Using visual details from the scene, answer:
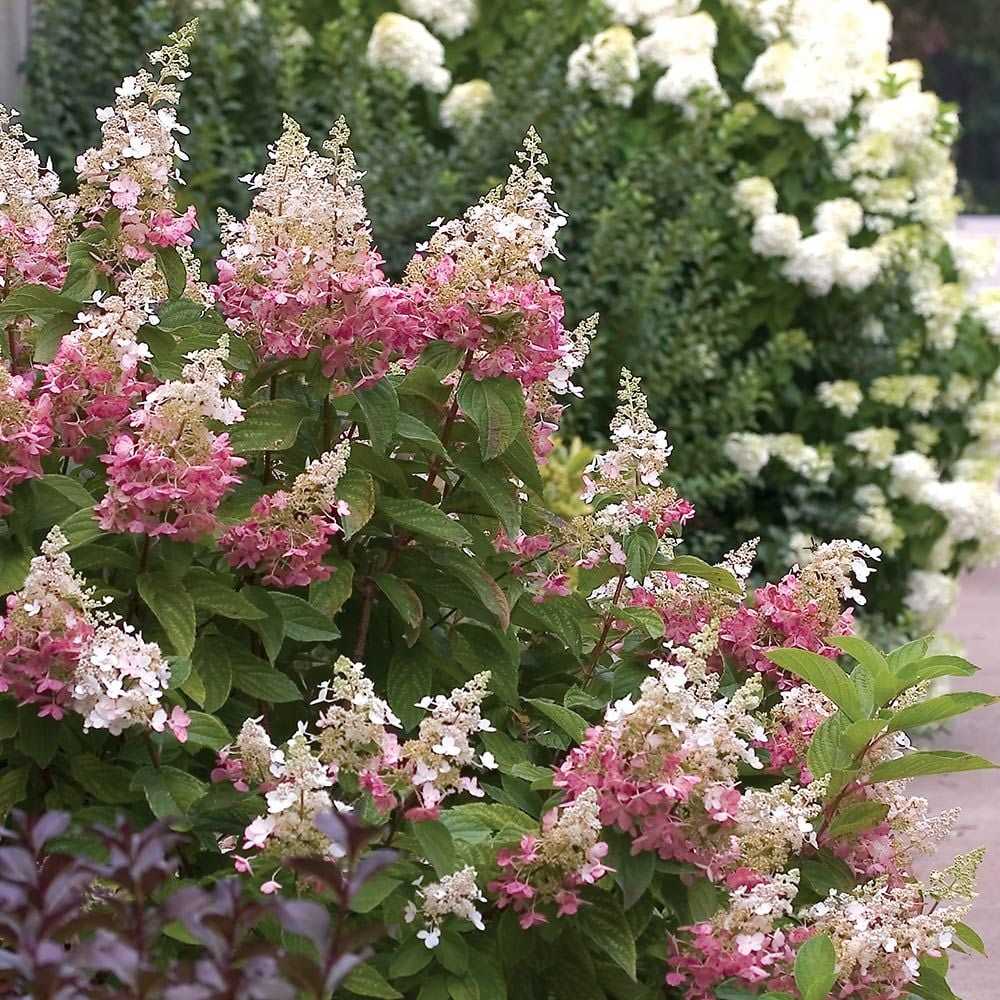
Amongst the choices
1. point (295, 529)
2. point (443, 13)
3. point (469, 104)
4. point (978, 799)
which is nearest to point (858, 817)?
point (295, 529)

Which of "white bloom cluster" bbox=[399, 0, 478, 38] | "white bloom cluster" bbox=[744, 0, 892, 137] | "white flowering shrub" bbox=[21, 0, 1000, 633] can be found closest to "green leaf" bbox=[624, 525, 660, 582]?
"white flowering shrub" bbox=[21, 0, 1000, 633]

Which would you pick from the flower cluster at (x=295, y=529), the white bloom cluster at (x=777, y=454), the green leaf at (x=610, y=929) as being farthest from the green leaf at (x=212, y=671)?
the white bloom cluster at (x=777, y=454)

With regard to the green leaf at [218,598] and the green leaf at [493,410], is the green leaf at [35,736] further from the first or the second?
the green leaf at [493,410]

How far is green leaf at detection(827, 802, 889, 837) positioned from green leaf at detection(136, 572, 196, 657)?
846 mm

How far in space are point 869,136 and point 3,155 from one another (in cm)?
479

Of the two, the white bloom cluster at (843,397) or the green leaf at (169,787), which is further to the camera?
the white bloom cluster at (843,397)

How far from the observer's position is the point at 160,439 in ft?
6.20

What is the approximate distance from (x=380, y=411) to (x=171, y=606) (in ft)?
1.17

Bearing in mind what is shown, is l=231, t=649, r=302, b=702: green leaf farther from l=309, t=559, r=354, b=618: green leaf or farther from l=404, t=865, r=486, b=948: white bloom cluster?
l=404, t=865, r=486, b=948: white bloom cluster

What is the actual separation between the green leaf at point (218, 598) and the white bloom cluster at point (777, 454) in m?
4.32

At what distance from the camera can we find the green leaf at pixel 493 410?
210 cm

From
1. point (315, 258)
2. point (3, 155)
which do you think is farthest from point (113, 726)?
point (3, 155)

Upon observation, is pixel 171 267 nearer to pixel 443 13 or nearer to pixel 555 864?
pixel 555 864

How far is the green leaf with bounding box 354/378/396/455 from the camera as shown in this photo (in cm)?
207
